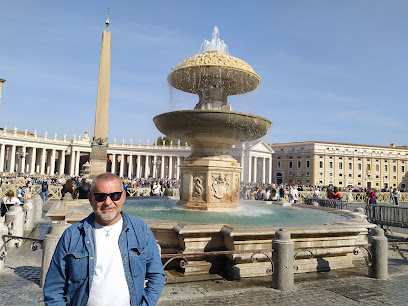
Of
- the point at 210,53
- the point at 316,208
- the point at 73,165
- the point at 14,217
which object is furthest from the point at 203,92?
the point at 73,165

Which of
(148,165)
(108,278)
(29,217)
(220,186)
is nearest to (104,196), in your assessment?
(108,278)

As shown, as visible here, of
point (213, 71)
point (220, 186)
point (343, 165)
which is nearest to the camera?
point (220, 186)

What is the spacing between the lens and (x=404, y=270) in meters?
6.59

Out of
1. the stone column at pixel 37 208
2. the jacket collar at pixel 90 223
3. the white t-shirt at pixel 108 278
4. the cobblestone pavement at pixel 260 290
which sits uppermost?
the jacket collar at pixel 90 223

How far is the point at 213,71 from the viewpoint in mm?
9625

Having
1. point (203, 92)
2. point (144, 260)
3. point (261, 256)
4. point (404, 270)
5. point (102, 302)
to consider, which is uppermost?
point (203, 92)

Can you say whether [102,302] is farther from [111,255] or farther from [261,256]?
[261,256]

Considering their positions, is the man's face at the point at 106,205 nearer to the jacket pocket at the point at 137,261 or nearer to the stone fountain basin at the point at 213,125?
the jacket pocket at the point at 137,261

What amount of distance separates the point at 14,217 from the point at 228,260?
243 inches

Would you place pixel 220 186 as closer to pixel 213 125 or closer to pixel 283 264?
pixel 213 125

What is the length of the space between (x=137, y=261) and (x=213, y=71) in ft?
26.8

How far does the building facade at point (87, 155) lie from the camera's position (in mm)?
71375

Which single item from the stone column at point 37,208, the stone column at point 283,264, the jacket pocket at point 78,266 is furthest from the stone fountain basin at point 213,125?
the jacket pocket at point 78,266

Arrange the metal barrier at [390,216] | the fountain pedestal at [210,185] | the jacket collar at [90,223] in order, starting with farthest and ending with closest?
the metal barrier at [390,216]
the fountain pedestal at [210,185]
the jacket collar at [90,223]
